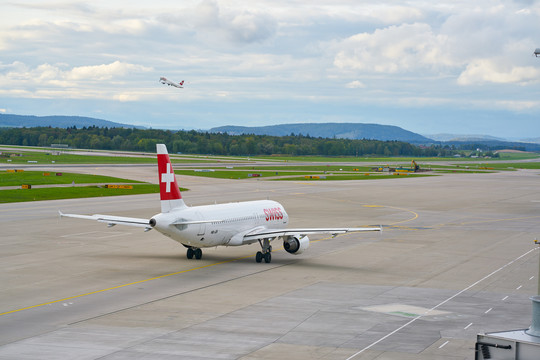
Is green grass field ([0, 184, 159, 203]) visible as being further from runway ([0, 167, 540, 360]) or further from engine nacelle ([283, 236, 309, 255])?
engine nacelle ([283, 236, 309, 255])

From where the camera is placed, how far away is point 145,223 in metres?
43.2

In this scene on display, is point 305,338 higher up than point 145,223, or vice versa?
point 145,223

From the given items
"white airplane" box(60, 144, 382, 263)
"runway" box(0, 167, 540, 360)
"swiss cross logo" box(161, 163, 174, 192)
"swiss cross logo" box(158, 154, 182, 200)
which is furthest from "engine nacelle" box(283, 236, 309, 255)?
"swiss cross logo" box(161, 163, 174, 192)

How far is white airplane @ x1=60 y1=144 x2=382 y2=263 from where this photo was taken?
3969 cm

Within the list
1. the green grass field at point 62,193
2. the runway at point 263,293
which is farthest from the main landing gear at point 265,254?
the green grass field at point 62,193

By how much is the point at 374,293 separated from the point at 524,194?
83.0 m

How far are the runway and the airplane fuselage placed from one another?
1919mm

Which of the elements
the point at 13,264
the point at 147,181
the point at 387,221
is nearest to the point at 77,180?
the point at 147,181

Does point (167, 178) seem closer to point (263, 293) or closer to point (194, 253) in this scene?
point (194, 253)

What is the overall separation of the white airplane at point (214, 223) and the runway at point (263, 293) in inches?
63.5

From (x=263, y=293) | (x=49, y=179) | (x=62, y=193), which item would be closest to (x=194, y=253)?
(x=263, y=293)

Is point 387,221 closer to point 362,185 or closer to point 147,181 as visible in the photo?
point 362,185

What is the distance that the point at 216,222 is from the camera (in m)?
41.8

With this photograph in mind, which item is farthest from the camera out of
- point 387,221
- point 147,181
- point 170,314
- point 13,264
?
point 147,181
